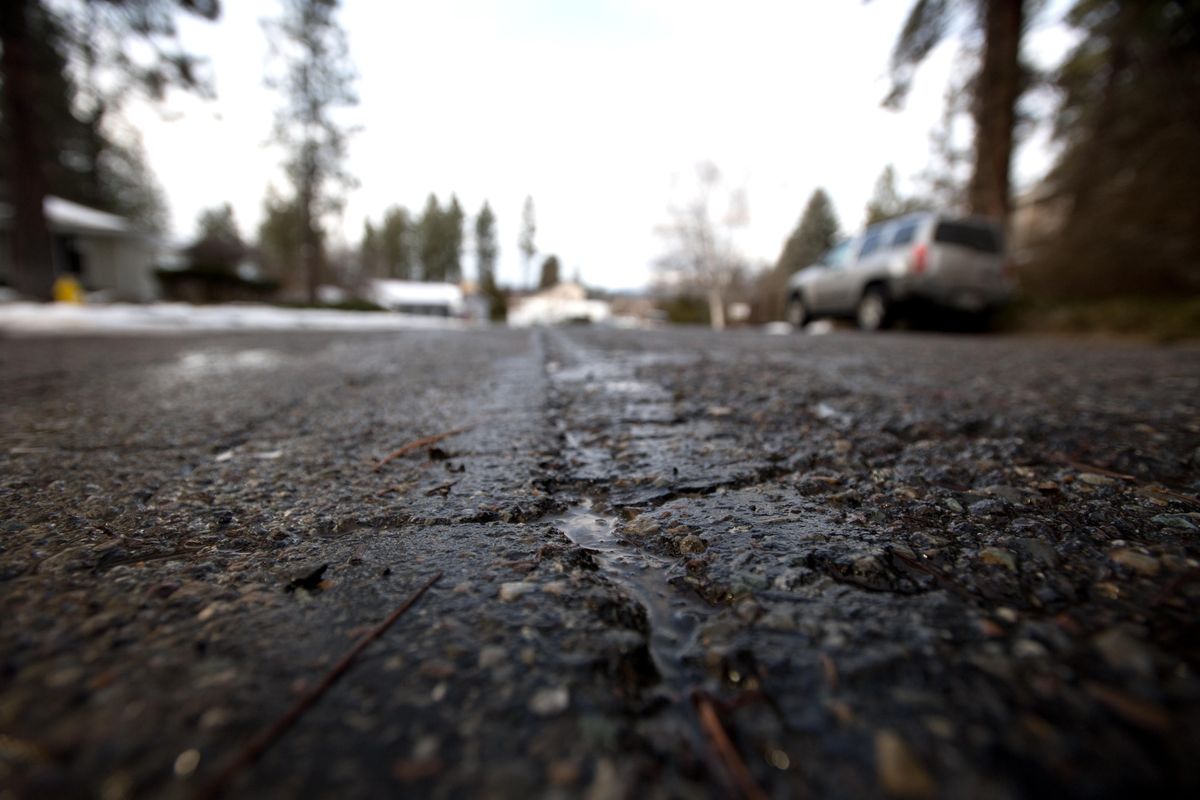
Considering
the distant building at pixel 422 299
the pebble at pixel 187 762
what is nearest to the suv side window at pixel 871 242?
the pebble at pixel 187 762

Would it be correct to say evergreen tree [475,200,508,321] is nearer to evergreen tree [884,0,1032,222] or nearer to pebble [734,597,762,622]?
evergreen tree [884,0,1032,222]

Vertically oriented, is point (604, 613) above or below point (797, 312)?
below

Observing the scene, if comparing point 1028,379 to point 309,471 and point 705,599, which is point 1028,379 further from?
point 309,471

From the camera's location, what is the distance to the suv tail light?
7387 millimetres

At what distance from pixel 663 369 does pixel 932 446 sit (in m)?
1.67

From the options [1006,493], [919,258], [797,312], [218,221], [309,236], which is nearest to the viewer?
[1006,493]

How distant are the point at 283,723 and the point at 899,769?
515 millimetres

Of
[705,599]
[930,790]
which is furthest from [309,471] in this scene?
[930,790]

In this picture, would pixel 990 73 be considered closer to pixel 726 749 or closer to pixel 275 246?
pixel 726 749

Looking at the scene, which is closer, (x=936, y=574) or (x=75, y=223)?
(x=936, y=574)

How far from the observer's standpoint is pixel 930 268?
7.35 metres

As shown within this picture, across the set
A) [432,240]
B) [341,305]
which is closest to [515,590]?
[341,305]

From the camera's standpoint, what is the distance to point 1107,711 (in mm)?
471

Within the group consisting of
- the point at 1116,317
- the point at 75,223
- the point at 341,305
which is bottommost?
the point at 1116,317
